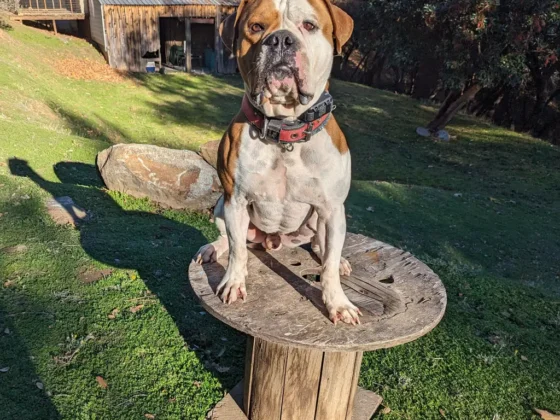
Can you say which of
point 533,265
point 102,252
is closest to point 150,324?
point 102,252

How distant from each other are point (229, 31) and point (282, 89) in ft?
1.66

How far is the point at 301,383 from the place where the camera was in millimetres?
2551

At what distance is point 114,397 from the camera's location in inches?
119

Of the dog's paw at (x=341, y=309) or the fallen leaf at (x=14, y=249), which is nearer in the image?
the dog's paw at (x=341, y=309)

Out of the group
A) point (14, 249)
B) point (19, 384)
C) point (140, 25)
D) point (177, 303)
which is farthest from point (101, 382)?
point (140, 25)

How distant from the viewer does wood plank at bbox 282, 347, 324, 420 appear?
2.48 metres

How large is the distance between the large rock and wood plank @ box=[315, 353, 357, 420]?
426 cm

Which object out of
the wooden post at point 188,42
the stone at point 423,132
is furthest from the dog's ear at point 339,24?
the wooden post at point 188,42

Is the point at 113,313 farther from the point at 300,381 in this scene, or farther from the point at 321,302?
the point at 321,302

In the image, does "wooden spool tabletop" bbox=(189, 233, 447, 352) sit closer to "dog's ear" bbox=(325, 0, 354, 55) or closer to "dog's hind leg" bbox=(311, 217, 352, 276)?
"dog's hind leg" bbox=(311, 217, 352, 276)

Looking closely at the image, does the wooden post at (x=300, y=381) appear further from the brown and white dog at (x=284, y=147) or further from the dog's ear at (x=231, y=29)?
the dog's ear at (x=231, y=29)

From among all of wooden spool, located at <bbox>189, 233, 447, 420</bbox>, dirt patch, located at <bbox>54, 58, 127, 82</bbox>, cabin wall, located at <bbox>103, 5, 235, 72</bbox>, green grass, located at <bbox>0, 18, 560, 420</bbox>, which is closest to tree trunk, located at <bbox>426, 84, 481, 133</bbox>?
green grass, located at <bbox>0, 18, 560, 420</bbox>

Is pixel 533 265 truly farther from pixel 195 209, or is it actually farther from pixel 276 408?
pixel 276 408

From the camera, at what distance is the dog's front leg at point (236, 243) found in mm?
2467
